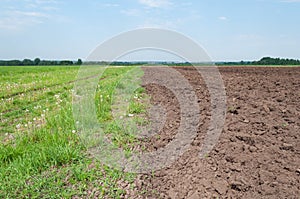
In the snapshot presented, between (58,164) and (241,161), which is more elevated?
(241,161)

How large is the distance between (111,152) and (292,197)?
233cm

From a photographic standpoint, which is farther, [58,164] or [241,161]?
[58,164]

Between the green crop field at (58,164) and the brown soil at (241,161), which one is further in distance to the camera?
the green crop field at (58,164)

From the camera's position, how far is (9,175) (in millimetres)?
3762

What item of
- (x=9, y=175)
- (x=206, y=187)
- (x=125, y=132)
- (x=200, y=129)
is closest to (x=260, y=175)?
(x=206, y=187)

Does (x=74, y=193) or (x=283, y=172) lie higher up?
(x=283, y=172)

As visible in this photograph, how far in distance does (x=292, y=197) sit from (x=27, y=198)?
277cm

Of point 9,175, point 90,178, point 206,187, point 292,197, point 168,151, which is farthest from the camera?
point 168,151

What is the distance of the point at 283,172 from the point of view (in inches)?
130

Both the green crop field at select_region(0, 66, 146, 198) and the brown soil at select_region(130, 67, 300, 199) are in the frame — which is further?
the green crop field at select_region(0, 66, 146, 198)

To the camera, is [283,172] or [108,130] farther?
[108,130]

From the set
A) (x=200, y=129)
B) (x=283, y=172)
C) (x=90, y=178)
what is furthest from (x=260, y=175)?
(x=90, y=178)

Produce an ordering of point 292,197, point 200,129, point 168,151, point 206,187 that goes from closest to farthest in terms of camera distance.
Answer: point 292,197, point 206,187, point 168,151, point 200,129

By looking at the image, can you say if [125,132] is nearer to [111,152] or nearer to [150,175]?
[111,152]
